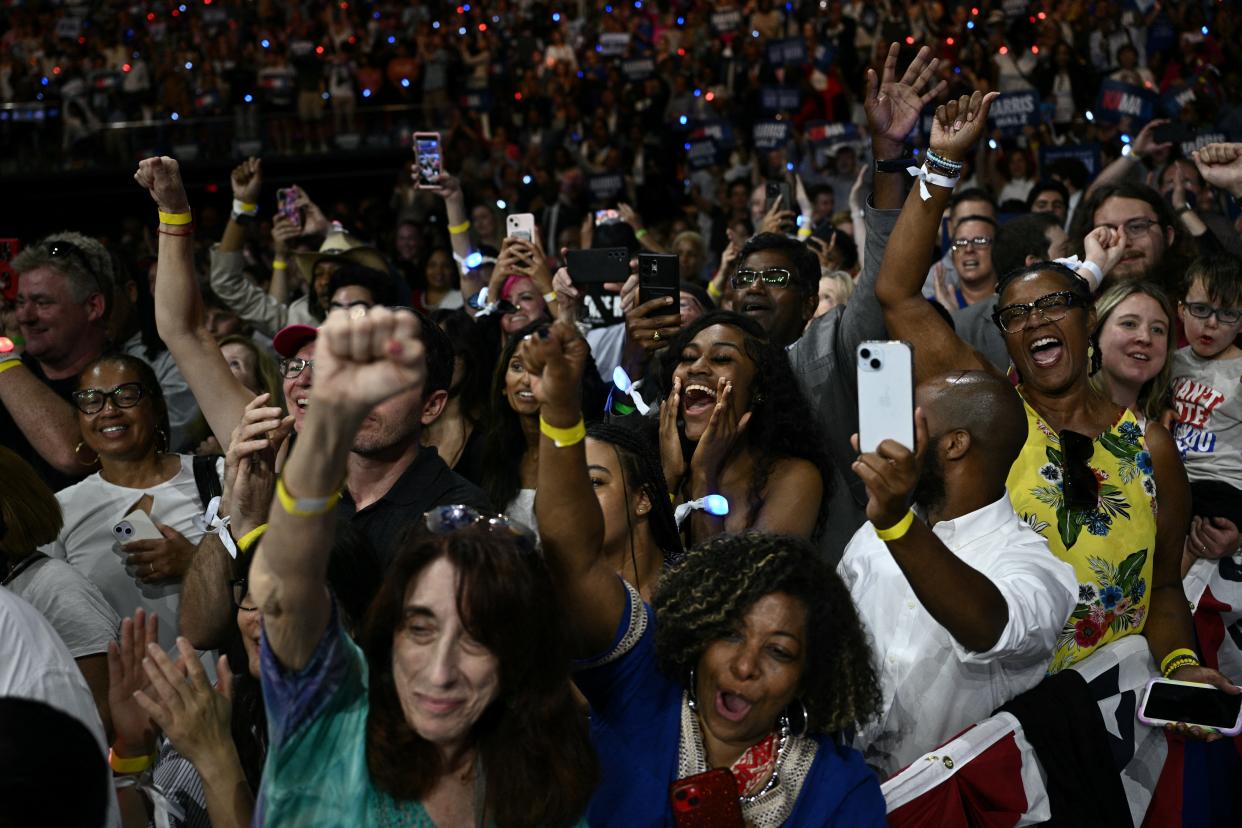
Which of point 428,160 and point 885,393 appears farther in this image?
point 428,160

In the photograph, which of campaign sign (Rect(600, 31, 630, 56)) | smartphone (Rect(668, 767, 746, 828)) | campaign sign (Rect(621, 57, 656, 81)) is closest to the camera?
smartphone (Rect(668, 767, 746, 828))

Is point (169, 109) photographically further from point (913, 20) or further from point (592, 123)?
point (913, 20)

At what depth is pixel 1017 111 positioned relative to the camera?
883cm

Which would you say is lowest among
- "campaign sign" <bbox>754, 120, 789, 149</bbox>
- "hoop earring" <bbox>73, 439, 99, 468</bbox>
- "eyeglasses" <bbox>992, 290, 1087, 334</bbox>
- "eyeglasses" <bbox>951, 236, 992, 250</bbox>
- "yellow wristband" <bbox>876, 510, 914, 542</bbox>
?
"hoop earring" <bbox>73, 439, 99, 468</bbox>

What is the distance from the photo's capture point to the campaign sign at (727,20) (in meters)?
14.3

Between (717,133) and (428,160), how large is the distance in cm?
596

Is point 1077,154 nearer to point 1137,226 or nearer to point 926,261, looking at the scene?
point 1137,226

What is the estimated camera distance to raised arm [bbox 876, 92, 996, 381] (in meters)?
3.24

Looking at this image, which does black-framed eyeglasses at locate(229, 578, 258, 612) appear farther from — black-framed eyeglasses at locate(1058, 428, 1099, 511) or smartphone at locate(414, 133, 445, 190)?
smartphone at locate(414, 133, 445, 190)

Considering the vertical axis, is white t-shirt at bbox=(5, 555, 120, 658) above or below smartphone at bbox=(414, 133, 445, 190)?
below

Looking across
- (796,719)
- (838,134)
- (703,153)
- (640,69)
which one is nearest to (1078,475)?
(796,719)

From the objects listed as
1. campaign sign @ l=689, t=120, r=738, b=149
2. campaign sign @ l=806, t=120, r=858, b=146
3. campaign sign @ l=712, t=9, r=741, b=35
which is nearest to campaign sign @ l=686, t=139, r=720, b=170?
campaign sign @ l=689, t=120, r=738, b=149

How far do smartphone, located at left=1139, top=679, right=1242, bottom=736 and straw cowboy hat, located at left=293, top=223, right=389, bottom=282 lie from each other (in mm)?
3712

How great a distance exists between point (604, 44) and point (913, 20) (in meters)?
4.02
